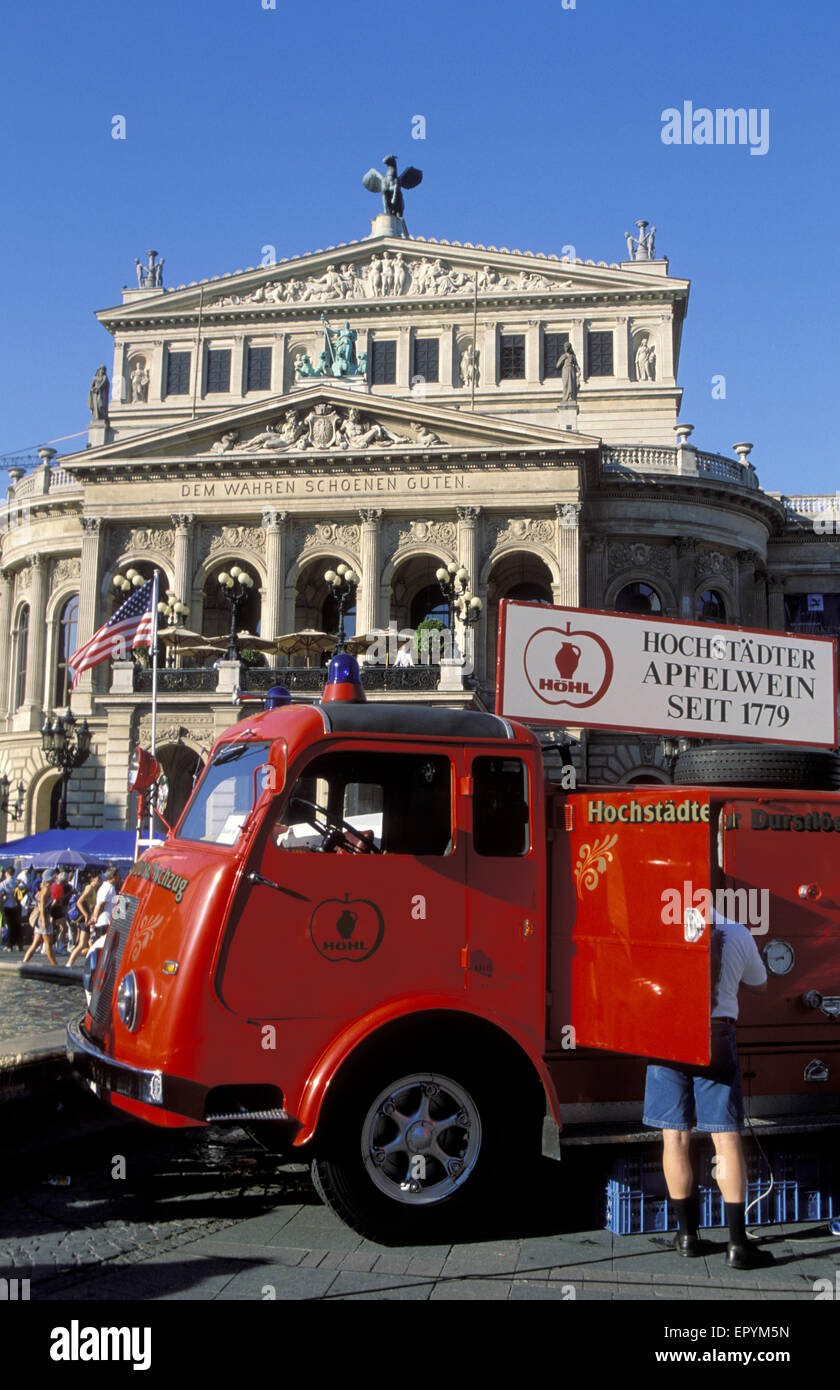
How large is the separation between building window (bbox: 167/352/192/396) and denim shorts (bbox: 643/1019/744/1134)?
137 ft

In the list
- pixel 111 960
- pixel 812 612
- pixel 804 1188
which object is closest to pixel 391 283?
pixel 812 612

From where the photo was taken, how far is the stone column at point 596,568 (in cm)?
3906

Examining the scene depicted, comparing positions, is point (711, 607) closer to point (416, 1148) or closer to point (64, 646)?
point (64, 646)

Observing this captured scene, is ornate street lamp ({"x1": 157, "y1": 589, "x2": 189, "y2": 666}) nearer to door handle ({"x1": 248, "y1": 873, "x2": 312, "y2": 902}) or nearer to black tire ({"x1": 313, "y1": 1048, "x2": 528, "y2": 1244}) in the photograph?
door handle ({"x1": 248, "y1": 873, "x2": 312, "y2": 902})

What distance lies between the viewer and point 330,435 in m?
37.4

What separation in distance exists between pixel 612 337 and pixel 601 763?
15541 mm

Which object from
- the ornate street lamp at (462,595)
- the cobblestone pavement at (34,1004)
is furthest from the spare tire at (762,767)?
the ornate street lamp at (462,595)

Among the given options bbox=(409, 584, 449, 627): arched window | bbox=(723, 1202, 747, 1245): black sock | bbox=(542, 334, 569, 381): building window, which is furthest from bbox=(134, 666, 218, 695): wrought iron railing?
bbox=(723, 1202, 747, 1245): black sock

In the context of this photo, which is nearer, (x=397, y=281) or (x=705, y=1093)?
(x=705, y=1093)

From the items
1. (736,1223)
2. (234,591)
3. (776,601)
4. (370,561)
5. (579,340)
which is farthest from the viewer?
(579,340)

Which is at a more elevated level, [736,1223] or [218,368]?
[218,368]

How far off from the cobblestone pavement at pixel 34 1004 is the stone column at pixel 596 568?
81.8 feet

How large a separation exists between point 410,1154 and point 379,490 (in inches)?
1282
